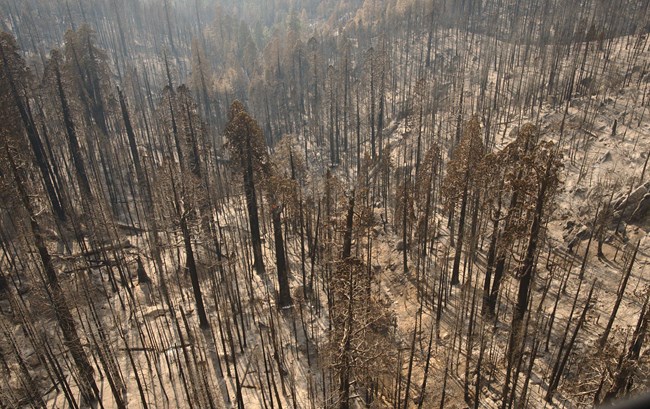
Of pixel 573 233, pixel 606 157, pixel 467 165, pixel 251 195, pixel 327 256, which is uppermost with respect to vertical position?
pixel 467 165

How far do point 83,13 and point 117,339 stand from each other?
367 feet

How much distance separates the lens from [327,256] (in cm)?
3145

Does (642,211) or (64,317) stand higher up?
(64,317)

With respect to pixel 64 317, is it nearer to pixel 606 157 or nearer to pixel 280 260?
pixel 280 260

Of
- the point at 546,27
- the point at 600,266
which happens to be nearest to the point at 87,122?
the point at 600,266

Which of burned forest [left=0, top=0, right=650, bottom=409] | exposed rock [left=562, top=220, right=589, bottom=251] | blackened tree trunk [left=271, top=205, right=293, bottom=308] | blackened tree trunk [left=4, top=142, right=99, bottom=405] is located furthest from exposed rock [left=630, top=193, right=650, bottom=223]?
blackened tree trunk [left=4, top=142, right=99, bottom=405]

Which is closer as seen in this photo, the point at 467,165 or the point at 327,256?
the point at 467,165

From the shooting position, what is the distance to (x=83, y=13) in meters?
106

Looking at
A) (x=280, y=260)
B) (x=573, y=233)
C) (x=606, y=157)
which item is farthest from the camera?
(x=606, y=157)

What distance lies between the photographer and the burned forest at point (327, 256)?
2030cm

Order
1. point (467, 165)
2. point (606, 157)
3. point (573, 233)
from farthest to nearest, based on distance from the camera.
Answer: point (606, 157)
point (573, 233)
point (467, 165)

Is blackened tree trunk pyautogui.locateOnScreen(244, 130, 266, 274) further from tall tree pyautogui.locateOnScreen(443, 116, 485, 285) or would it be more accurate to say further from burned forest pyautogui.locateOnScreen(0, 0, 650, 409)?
tall tree pyautogui.locateOnScreen(443, 116, 485, 285)

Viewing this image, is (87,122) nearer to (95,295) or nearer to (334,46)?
(95,295)

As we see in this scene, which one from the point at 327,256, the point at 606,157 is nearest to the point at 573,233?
the point at 606,157
